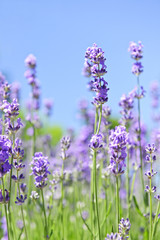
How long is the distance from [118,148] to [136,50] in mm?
1313

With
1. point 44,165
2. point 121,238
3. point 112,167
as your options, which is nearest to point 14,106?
point 44,165

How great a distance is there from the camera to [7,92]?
267cm

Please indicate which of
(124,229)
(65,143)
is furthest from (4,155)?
(65,143)

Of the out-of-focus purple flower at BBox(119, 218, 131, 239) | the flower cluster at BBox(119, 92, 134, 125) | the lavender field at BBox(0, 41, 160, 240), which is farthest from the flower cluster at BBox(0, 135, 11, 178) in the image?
the flower cluster at BBox(119, 92, 134, 125)

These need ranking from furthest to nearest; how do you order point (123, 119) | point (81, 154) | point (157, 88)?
point (157, 88)
point (81, 154)
point (123, 119)

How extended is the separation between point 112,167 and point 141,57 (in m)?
1.31

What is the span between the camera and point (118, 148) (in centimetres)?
187

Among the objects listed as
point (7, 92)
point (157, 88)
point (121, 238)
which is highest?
point (157, 88)

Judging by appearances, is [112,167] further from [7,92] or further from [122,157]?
[7,92]

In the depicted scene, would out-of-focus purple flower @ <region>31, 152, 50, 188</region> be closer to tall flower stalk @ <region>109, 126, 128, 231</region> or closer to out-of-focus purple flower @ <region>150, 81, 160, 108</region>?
tall flower stalk @ <region>109, 126, 128, 231</region>

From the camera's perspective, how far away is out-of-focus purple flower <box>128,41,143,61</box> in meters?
2.94

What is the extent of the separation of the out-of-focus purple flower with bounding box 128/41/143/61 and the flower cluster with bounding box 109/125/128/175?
1.19m

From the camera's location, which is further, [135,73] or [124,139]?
[135,73]

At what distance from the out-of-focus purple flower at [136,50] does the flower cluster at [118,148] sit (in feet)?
3.89
